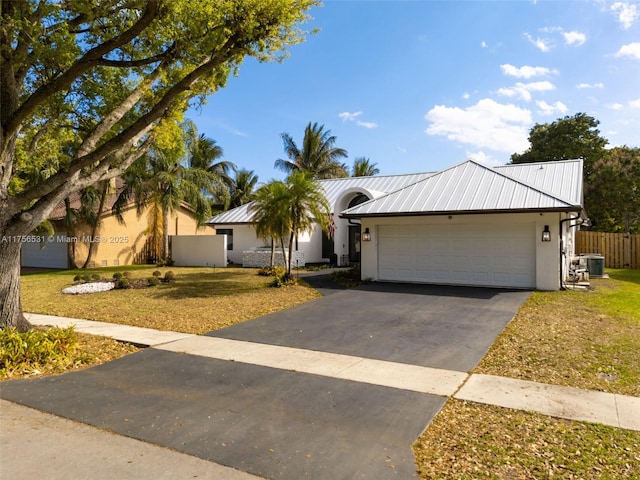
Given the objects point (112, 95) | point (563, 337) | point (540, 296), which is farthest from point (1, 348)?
point (540, 296)

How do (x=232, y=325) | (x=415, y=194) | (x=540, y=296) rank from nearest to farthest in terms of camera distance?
1. (x=232, y=325)
2. (x=540, y=296)
3. (x=415, y=194)

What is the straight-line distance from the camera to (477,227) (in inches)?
583

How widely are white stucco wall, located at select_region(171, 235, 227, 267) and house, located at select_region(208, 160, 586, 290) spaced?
34.7 feet

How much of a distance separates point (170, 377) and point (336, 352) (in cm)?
264

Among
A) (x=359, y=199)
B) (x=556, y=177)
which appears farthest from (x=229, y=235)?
(x=556, y=177)

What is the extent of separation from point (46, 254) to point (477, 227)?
2514 cm

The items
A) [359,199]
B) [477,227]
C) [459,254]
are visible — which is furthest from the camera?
[359,199]

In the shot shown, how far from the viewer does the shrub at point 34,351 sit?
613 cm

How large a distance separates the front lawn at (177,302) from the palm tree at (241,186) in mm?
20142

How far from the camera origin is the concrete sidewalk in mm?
4703

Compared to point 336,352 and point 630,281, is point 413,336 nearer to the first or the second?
point 336,352

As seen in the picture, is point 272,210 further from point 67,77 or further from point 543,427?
point 543,427

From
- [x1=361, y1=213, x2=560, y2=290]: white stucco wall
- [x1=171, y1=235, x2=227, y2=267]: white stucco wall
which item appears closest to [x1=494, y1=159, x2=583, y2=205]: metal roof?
[x1=361, y1=213, x2=560, y2=290]: white stucco wall

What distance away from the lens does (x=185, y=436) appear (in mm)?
4105
